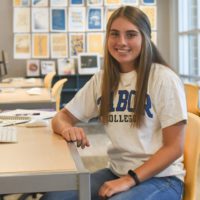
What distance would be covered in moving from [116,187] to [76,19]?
5279 millimetres

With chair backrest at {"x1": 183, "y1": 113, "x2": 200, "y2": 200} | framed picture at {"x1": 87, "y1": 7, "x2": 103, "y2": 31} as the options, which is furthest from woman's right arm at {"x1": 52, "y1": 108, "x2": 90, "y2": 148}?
framed picture at {"x1": 87, "y1": 7, "x2": 103, "y2": 31}

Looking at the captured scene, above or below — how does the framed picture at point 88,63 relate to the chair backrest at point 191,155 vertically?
above

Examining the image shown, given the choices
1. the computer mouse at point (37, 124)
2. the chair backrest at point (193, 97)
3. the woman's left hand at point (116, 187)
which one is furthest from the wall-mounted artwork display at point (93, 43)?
the woman's left hand at point (116, 187)

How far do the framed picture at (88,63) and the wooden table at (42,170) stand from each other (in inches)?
186

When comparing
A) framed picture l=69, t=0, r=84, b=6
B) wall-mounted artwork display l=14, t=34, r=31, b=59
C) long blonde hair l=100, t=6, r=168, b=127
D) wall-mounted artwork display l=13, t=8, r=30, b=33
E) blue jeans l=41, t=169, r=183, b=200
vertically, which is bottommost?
blue jeans l=41, t=169, r=183, b=200

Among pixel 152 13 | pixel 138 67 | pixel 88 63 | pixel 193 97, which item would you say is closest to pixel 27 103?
pixel 193 97

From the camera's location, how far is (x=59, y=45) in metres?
6.29

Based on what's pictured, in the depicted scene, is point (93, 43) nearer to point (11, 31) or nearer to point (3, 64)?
point (11, 31)

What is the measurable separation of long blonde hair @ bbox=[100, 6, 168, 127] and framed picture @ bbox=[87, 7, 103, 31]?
4.86m

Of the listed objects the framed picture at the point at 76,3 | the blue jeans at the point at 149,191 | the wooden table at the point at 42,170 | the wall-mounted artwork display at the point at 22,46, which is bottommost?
the blue jeans at the point at 149,191

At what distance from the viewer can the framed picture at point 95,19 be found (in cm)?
626

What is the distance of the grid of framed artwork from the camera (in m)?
6.18

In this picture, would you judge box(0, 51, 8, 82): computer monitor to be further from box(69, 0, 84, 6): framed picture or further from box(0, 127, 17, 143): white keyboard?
box(0, 127, 17, 143): white keyboard

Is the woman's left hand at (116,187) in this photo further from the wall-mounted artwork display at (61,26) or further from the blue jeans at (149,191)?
the wall-mounted artwork display at (61,26)
